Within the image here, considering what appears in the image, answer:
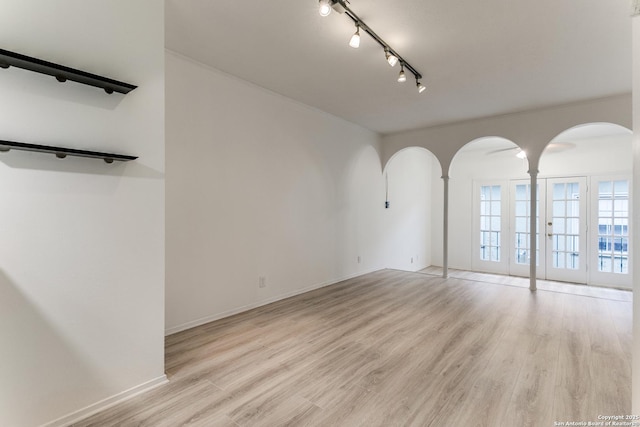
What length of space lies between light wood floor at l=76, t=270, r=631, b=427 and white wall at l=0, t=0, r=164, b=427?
333 millimetres

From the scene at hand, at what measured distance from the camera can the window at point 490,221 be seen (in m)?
7.07

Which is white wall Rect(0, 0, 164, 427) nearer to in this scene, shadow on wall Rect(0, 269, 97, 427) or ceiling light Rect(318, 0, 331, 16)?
shadow on wall Rect(0, 269, 97, 427)

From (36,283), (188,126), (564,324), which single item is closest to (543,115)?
(564,324)

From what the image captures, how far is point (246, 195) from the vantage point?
354 cm

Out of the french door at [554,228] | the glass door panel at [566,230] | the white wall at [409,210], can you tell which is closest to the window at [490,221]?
the french door at [554,228]

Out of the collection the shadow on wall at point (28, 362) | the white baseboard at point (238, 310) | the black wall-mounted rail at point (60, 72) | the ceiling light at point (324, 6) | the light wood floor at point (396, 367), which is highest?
the ceiling light at point (324, 6)

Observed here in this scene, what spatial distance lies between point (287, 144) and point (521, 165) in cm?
557

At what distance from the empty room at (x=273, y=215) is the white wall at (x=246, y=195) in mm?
26

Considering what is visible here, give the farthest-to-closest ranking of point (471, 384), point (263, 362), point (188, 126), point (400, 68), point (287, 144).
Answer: point (287, 144), point (400, 68), point (188, 126), point (263, 362), point (471, 384)

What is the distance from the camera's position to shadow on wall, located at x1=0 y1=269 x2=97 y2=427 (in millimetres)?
1525

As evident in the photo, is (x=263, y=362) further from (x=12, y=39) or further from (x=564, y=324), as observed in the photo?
(x=564, y=324)

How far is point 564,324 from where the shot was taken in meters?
3.16

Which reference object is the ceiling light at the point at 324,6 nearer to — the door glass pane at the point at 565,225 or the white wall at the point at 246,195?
the white wall at the point at 246,195

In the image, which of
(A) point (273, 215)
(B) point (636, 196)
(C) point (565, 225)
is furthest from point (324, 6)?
(C) point (565, 225)
